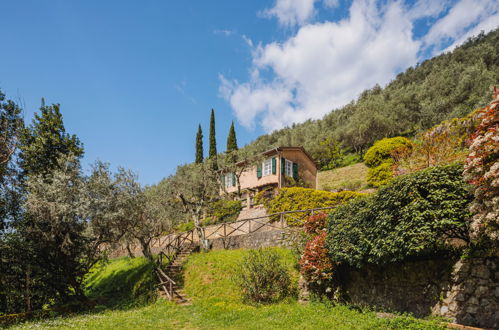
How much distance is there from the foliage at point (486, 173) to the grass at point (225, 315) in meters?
2.89

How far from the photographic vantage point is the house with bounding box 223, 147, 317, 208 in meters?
29.5

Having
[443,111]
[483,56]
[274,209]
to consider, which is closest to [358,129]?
[443,111]

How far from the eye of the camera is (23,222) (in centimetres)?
1298

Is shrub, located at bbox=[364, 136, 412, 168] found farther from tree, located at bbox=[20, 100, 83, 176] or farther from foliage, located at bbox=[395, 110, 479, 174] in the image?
tree, located at bbox=[20, 100, 83, 176]

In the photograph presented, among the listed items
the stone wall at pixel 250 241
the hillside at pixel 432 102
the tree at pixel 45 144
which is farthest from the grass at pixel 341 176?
the tree at pixel 45 144

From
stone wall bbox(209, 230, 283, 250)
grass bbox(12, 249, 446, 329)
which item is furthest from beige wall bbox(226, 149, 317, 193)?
grass bbox(12, 249, 446, 329)

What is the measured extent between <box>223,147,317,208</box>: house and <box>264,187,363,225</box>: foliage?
6.59 meters

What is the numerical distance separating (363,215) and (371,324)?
346cm

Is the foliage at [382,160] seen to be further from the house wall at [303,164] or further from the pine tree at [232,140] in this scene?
the pine tree at [232,140]

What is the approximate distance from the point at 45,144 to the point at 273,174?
20.0 meters

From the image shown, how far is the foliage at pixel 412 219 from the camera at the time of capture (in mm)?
7273

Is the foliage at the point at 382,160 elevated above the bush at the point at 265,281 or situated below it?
above

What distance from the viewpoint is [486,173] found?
231 inches

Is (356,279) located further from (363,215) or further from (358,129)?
(358,129)
